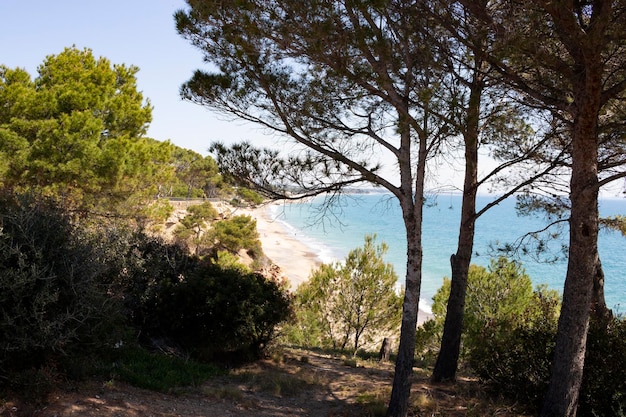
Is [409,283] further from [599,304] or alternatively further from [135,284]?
[135,284]

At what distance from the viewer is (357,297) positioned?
14.4 meters

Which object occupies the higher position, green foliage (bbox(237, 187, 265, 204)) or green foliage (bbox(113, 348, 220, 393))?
green foliage (bbox(237, 187, 265, 204))

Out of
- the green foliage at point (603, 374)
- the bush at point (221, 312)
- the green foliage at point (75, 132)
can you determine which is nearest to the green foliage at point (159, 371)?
the bush at point (221, 312)

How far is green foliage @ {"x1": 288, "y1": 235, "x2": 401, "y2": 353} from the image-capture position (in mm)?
14188

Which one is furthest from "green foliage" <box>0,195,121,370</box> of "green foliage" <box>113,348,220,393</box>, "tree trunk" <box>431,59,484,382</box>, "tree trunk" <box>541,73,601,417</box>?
"tree trunk" <box>541,73,601,417</box>

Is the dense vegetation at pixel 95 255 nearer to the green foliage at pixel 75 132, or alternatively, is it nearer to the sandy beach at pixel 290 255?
the green foliage at pixel 75 132

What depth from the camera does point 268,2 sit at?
5.51 m

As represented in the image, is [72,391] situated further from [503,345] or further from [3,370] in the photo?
[503,345]

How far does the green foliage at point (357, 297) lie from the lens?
46.5ft

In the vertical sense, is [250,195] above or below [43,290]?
above

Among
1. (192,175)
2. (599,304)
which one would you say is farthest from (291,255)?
(599,304)

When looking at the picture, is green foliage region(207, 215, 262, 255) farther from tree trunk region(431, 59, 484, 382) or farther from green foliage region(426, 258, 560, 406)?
green foliage region(426, 258, 560, 406)

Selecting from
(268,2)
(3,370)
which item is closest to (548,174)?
(268,2)

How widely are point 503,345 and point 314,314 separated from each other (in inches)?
366
